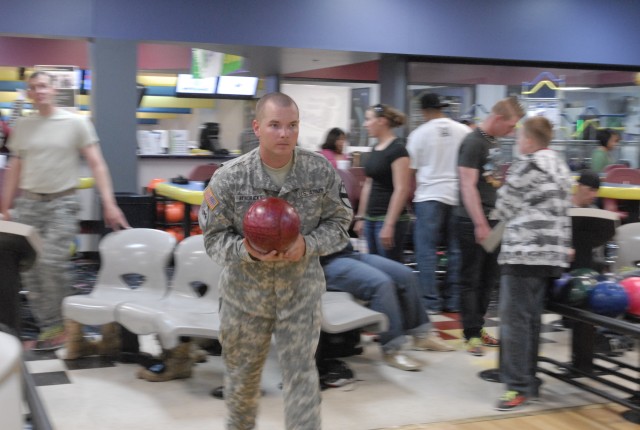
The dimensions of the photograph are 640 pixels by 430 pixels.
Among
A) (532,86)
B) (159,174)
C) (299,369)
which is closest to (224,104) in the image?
(159,174)

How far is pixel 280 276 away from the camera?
2848 millimetres

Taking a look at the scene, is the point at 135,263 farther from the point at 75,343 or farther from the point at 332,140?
the point at 332,140

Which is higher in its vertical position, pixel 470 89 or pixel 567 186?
pixel 470 89

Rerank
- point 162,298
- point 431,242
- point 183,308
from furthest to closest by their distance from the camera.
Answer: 1. point 431,242
2. point 162,298
3. point 183,308

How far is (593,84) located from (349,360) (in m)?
6.66

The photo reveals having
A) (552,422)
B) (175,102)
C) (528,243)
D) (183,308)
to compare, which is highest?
(175,102)

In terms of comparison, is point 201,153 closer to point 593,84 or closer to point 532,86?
point 532,86

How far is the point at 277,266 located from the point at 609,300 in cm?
205

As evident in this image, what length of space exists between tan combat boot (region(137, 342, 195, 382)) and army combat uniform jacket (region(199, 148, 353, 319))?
5.03ft

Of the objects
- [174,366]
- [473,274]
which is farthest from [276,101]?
[473,274]

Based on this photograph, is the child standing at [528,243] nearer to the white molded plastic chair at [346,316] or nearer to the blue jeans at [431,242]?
the white molded plastic chair at [346,316]

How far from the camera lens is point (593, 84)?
10094mm

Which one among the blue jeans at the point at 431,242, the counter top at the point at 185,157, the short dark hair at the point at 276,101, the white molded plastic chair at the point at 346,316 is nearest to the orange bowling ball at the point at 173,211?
the counter top at the point at 185,157

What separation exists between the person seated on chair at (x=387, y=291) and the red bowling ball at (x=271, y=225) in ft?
6.27
